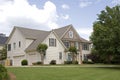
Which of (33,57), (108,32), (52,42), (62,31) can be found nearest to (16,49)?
(33,57)

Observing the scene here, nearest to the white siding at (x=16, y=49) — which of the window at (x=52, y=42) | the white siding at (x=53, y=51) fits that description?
the window at (x=52, y=42)

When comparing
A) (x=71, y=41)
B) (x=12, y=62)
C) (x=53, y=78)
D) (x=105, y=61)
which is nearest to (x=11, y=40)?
(x=12, y=62)

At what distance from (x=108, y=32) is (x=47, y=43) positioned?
51.9ft

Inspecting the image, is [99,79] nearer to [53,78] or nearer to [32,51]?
[53,78]

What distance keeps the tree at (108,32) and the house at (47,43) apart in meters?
13.0

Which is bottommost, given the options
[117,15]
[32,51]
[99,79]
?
[99,79]

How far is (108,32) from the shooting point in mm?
41219

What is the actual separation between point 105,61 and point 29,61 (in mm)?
17432

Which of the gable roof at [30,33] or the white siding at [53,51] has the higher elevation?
the gable roof at [30,33]

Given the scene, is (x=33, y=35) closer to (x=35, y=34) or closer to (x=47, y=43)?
(x=35, y=34)

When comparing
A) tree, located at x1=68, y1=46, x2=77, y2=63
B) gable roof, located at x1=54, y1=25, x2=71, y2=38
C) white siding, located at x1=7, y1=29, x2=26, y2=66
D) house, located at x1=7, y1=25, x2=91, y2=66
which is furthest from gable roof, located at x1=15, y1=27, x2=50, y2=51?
tree, located at x1=68, y1=46, x2=77, y2=63

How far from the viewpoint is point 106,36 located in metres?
41.2

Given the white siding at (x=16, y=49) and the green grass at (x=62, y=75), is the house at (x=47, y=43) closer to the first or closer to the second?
the white siding at (x=16, y=49)

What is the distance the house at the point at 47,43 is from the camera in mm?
53456
